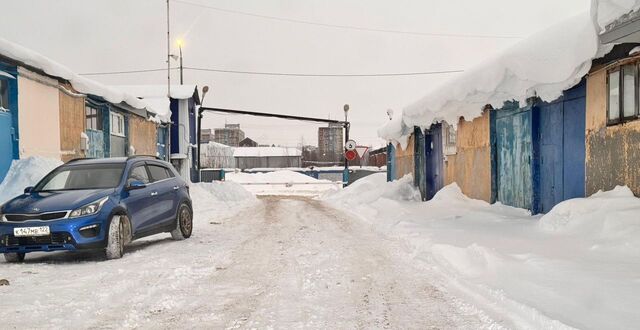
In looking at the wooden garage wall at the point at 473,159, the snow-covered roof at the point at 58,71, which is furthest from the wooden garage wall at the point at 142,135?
the wooden garage wall at the point at 473,159

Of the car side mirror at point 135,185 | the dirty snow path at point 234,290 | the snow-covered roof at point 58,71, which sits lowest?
the dirty snow path at point 234,290

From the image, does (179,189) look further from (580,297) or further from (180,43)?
(180,43)

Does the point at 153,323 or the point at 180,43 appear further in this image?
the point at 180,43

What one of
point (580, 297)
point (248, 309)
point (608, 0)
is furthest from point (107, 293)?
point (608, 0)

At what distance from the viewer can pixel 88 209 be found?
22.0 feet

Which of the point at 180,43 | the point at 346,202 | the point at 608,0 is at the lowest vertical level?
the point at 346,202

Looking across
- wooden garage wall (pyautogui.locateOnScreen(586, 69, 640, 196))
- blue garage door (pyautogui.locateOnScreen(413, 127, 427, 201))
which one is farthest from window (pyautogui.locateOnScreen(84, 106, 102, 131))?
wooden garage wall (pyautogui.locateOnScreen(586, 69, 640, 196))

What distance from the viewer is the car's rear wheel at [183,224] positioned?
896 centimetres

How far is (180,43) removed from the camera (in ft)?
80.2

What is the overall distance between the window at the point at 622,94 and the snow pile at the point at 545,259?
45.8 inches

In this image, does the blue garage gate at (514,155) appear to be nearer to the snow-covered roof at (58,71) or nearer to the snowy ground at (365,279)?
the snowy ground at (365,279)

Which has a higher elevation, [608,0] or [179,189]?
[608,0]

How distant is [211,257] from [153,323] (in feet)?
10.4

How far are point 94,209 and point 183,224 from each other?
8.20ft
